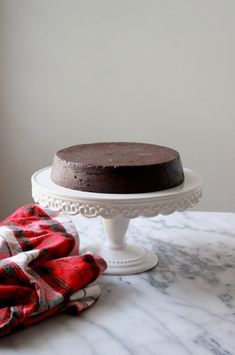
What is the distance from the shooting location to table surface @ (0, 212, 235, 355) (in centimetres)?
69

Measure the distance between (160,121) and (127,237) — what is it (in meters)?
0.80

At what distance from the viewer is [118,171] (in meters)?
0.87

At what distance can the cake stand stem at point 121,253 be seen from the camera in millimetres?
948

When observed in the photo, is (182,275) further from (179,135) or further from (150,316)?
(179,135)

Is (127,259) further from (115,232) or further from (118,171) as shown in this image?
(118,171)

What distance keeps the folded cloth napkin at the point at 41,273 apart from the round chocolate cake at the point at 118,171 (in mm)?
101

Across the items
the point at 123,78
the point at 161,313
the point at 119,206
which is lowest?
the point at 161,313

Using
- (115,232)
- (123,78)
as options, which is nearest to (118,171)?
(115,232)

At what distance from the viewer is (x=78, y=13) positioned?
5.77 ft

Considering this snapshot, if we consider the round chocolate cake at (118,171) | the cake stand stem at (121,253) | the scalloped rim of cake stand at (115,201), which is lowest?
the cake stand stem at (121,253)

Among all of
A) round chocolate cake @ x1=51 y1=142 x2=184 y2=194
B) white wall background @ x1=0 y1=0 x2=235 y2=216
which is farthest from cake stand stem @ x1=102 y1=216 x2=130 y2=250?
white wall background @ x1=0 y1=0 x2=235 y2=216

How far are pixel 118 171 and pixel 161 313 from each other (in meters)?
0.25

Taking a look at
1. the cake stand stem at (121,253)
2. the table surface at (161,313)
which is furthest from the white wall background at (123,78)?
the cake stand stem at (121,253)

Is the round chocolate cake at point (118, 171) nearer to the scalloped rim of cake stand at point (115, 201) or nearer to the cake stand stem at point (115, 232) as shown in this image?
the scalloped rim of cake stand at point (115, 201)
